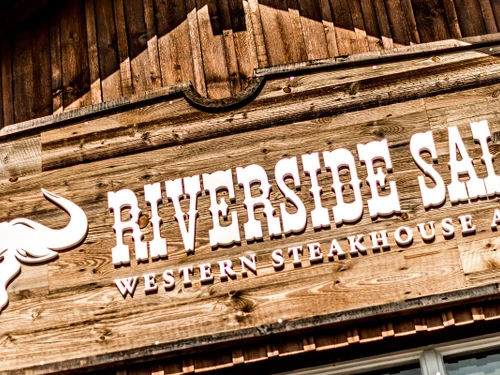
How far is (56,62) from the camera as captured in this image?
262 inches

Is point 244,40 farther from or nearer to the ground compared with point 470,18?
farther from the ground

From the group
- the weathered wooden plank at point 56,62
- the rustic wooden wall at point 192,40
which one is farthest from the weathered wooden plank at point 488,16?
the weathered wooden plank at point 56,62

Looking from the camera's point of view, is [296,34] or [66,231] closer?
[66,231]

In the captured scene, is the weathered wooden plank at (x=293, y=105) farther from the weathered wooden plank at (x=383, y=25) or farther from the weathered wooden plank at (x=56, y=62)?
the weathered wooden plank at (x=56, y=62)

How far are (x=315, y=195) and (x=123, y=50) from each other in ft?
5.71

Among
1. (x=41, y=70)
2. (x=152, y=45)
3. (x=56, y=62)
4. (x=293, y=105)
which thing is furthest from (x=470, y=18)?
(x=41, y=70)

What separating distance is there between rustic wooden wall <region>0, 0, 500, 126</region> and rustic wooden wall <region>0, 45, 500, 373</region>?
0.40 m

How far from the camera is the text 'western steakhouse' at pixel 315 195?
559cm

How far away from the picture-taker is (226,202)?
5.78 meters

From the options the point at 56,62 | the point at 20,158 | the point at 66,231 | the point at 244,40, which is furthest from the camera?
the point at 56,62

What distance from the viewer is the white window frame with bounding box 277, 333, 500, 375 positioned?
538cm

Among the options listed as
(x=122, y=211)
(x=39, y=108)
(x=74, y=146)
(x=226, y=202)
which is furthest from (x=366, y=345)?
(x=39, y=108)

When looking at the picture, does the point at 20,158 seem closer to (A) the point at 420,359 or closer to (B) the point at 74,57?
(B) the point at 74,57

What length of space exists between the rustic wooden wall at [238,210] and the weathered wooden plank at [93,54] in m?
0.38
